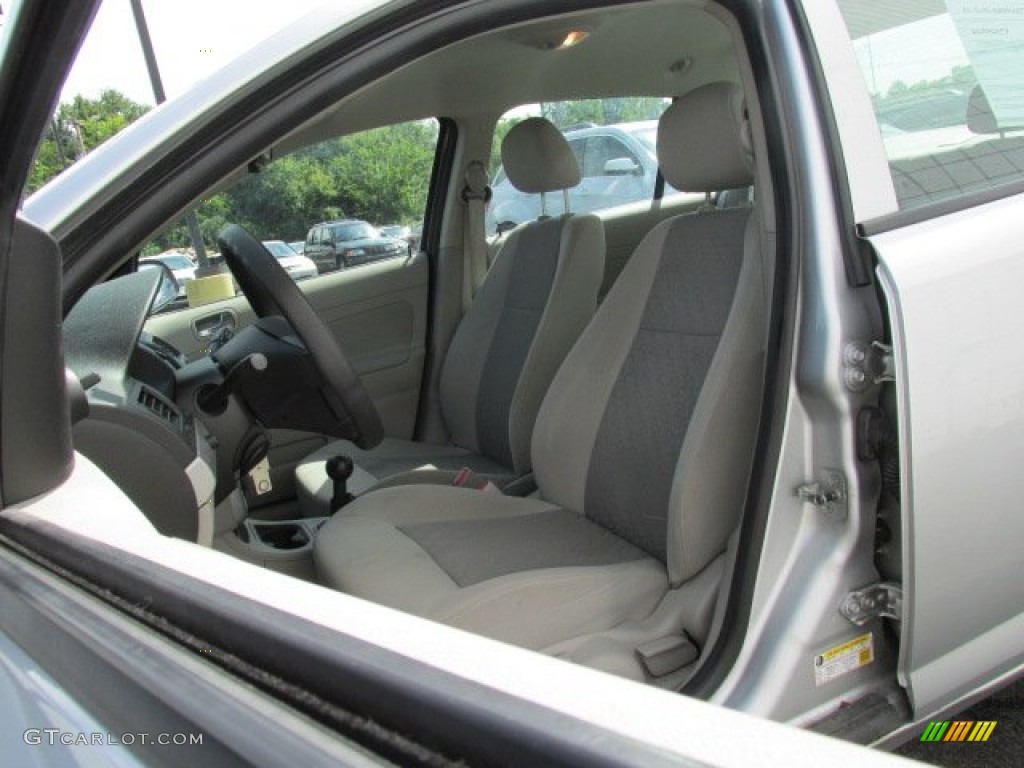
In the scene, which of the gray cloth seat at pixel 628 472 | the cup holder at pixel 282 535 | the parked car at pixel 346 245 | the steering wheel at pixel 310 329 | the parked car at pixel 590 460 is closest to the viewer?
the parked car at pixel 590 460

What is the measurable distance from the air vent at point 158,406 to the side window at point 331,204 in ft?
2.09

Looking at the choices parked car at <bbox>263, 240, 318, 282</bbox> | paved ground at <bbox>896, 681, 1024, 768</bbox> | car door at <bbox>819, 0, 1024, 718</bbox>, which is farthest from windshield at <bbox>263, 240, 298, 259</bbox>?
paved ground at <bbox>896, 681, 1024, 768</bbox>

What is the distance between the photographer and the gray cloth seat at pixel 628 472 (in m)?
1.58

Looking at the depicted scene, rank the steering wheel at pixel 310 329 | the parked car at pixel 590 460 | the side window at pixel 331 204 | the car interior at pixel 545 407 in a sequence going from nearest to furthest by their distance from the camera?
the parked car at pixel 590 460
the car interior at pixel 545 407
the steering wheel at pixel 310 329
the side window at pixel 331 204

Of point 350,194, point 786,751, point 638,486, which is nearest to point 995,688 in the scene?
point 638,486

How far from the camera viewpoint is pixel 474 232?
346 centimetres

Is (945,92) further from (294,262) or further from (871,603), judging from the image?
(294,262)

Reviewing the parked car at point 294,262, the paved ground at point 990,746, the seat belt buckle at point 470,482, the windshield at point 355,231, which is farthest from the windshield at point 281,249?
the paved ground at point 990,746

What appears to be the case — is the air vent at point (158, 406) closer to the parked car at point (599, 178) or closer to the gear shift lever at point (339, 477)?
the gear shift lever at point (339, 477)

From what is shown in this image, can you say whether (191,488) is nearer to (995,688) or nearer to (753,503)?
(753,503)

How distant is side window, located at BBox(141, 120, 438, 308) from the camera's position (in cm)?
252

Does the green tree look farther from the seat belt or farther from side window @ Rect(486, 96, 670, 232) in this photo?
the seat belt

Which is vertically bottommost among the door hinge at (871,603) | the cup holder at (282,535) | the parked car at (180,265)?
the cup holder at (282,535)

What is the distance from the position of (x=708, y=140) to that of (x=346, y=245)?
71.0 inches
